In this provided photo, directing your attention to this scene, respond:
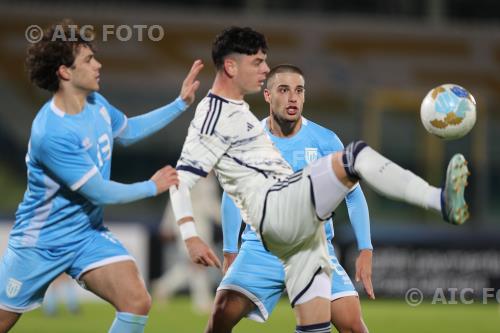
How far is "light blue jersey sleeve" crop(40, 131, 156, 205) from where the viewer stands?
4672 mm

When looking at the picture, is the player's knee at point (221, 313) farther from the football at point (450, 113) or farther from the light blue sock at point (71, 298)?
the light blue sock at point (71, 298)

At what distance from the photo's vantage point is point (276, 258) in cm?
532

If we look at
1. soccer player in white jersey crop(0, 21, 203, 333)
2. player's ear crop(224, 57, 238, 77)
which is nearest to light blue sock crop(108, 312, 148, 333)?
soccer player in white jersey crop(0, 21, 203, 333)

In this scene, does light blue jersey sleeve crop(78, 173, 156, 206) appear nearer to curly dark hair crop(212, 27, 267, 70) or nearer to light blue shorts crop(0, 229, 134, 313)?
light blue shorts crop(0, 229, 134, 313)

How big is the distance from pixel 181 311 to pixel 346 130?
23.8 feet

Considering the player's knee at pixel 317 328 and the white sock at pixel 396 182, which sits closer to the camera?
the white sock at pixel 396 182

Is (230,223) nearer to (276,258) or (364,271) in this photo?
(276,258)

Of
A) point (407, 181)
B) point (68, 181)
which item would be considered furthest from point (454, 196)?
point (68, 181)

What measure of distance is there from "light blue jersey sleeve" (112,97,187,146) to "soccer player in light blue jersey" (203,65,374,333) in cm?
58

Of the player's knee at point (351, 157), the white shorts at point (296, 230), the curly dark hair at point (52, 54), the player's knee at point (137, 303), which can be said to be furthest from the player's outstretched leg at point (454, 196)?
the curly dark hair at point (52, 54)

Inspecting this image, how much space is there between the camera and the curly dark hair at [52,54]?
15.9ft

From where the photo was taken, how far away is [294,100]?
5.55 metres

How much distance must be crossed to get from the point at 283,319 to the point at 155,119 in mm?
5273

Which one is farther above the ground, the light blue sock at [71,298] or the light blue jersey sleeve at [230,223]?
the light blue jersey sleeve at [230,223]
